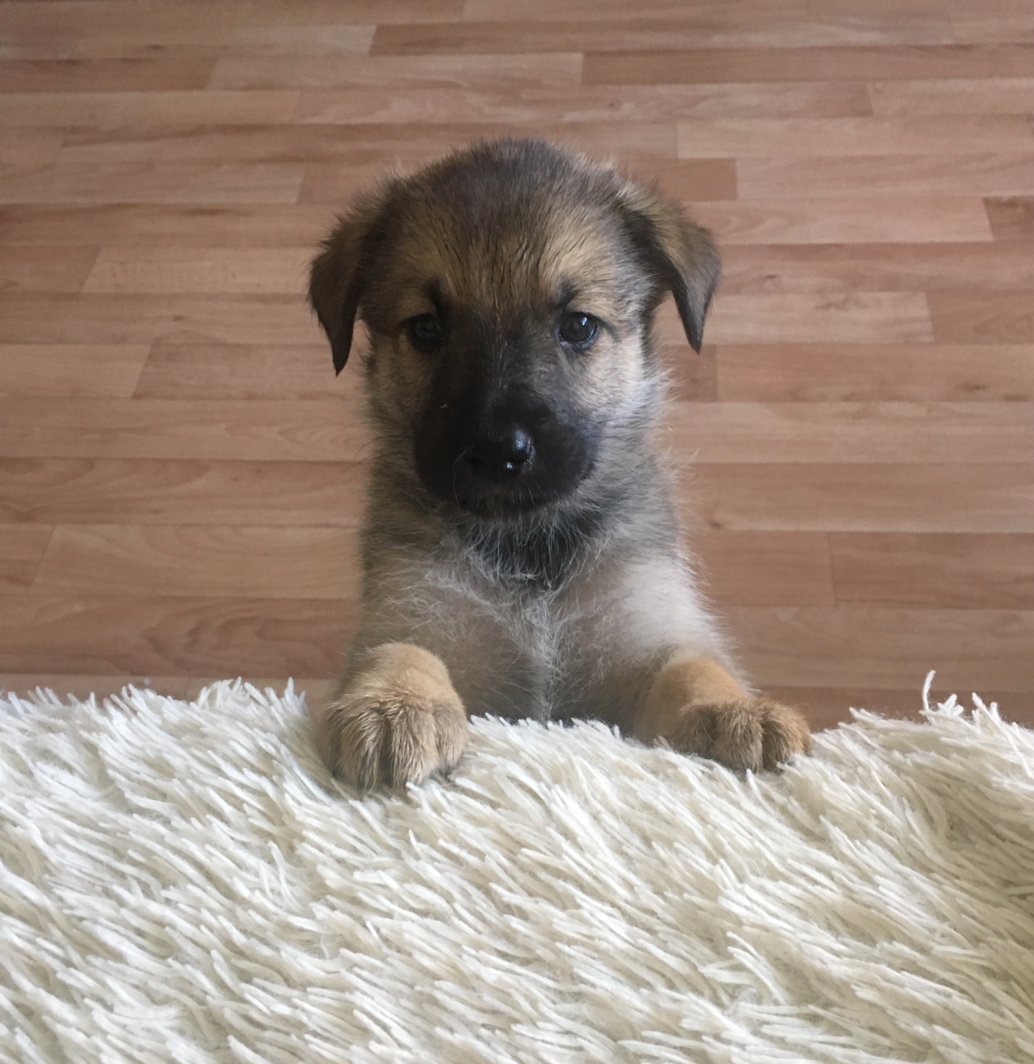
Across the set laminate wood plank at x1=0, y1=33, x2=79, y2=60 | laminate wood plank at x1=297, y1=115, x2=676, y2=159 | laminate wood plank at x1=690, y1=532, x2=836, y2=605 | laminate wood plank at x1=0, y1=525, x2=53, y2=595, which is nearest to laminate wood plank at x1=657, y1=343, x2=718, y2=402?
laminate wood plank at x1=690, y1=532, x2=836, y2=605

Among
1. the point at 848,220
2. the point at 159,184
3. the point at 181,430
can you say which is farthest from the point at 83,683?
the point at 848,220

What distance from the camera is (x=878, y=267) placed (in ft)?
10.00

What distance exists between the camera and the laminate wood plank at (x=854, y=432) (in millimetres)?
2652

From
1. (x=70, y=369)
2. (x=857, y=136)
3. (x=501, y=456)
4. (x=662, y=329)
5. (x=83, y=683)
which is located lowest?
(x=83, y=683)

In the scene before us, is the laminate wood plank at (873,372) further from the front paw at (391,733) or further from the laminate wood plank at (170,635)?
the front paw at (391,733)

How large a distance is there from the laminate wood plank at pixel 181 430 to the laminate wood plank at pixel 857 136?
58.6 inches

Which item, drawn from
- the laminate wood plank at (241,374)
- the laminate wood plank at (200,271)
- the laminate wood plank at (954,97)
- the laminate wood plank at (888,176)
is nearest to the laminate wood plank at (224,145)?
the laminate wood plank at (200,271)

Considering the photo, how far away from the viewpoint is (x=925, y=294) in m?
2.97

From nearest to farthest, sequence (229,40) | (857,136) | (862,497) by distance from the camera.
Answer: (862,497) → (857,136) → (229,40)

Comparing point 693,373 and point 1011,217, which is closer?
point 693,373

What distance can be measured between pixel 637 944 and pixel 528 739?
0.96ft

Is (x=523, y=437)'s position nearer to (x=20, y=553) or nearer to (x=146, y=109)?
(x=20, y=553)

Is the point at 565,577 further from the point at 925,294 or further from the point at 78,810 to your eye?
the point at 925,294

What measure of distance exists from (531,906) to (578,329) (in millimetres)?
974
